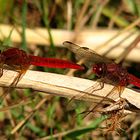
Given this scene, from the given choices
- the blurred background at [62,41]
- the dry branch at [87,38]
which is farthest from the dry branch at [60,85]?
the dry branch at [87,38]

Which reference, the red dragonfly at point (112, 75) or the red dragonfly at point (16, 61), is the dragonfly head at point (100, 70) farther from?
the red dragonfly at point (16, 61)

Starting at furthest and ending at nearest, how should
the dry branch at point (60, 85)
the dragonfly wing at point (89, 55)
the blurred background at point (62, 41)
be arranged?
the blurred background at point (62, 41) → the dragonfly wing at point (89, 55) → the dry branch at point (60, 85)

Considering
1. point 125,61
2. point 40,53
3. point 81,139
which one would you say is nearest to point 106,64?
point 81,139

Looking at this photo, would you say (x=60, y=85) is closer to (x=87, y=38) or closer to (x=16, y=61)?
(x=16, y=61)

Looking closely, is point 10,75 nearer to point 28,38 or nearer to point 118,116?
point 118,116

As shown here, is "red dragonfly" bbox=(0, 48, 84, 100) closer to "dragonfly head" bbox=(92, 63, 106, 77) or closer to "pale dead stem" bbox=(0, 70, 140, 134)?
"pale dead stem" bbox=(0, 70, 140, 134)

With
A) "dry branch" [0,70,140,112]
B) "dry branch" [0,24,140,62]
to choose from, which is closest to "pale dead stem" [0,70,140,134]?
"dry branch" [0,70,140,112]
